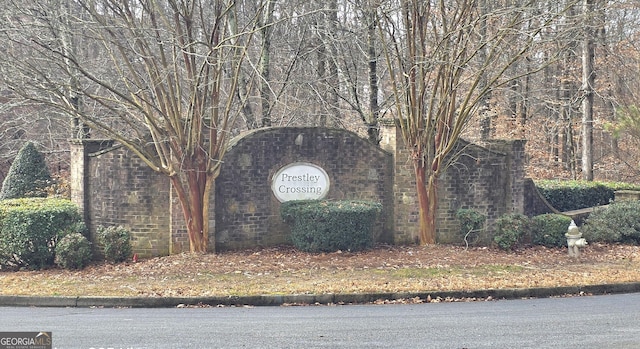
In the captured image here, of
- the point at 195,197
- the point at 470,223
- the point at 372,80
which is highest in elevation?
the point at 372,80

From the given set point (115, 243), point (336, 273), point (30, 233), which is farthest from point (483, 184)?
point (30, 233)

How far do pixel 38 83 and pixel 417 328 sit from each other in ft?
31.3

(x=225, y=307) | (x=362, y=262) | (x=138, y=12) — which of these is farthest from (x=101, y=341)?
(x=138, y=12)

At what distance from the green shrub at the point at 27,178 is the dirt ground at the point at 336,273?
5.23 m

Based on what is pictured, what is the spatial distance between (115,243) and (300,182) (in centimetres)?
417

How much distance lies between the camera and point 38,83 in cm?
1447

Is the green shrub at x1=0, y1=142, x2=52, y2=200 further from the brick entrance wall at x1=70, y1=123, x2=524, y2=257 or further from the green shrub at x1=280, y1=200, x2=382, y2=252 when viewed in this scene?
the green shrub at x1=280, y1=200, x2=382, y2=252

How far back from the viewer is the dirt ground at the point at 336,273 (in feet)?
38.7

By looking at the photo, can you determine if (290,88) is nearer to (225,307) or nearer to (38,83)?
(38,83)

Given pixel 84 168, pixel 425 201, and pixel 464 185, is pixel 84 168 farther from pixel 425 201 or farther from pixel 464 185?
pixel 464 185

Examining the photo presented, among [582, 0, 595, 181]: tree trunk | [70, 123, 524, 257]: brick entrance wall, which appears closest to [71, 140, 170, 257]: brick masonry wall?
[70, 123, 524, 257]: brick entrance wall

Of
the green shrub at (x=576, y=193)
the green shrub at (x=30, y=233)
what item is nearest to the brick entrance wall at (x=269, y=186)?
the green shrub at (x=30, y=233)

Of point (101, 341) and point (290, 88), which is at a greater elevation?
point (290, 88)

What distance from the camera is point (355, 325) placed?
911 cm
